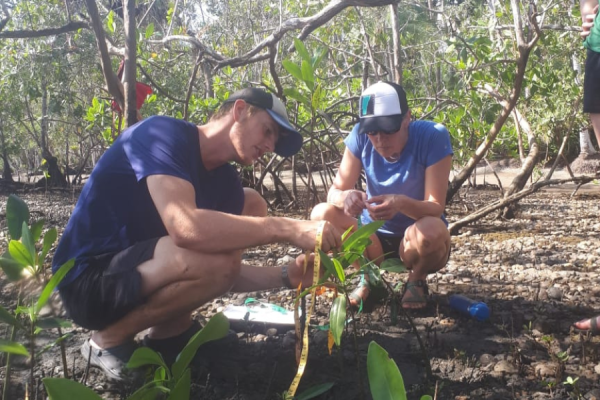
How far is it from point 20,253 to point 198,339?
53 cm

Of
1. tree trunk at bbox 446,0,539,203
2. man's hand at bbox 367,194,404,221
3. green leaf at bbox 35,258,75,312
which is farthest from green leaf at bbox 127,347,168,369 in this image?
tree trunk at bbox 446,0,539,203

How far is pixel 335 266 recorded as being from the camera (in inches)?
57.1

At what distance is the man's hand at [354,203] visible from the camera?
233cm

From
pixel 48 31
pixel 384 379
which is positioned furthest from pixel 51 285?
pixel 48 31

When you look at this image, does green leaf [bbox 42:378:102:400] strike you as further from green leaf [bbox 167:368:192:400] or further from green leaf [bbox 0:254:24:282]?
green leaf [bbox 0:254:24:282]

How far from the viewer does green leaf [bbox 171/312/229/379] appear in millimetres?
1075

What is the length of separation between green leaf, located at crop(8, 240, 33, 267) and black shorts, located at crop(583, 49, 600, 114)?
6.87ft

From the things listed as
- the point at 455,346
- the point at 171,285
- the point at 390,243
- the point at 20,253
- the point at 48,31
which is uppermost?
the point at 48,31

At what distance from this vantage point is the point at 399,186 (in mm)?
2568

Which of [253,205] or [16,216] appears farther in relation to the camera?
[253,205]

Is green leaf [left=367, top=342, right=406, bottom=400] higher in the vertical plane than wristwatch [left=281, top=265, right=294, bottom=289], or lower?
higher

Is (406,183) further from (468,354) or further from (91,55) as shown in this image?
(91,55)

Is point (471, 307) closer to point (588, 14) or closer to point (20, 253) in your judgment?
point (588, 14)

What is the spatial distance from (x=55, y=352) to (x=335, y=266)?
→ 4.21 ft
